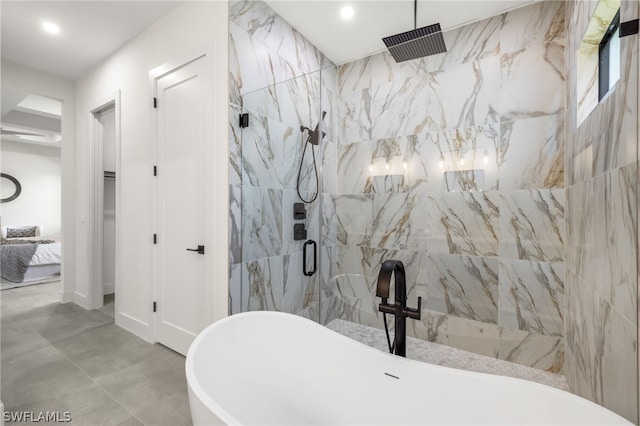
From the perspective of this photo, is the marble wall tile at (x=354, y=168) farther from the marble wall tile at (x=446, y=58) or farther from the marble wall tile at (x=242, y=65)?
the marble wall tile at (x=242, y=65)

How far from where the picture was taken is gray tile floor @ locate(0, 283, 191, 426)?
1710 millimetres

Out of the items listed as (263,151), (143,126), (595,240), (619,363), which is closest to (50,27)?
(143,126)

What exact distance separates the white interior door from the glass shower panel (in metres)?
0.32

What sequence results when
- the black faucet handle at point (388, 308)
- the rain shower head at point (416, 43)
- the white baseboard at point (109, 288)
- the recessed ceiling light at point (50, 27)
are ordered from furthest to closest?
the white baseboard at point (109, 288), the recessed ceiling light at point (50, 27), the rain shower head at point (416, 43), the black faucet handle at point (388, 308)

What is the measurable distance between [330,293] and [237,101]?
1.58 metres

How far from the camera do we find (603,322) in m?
1.14

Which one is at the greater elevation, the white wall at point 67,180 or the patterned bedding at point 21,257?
the white wall at point 67,180

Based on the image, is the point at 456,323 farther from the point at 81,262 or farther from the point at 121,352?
the point at 81,262

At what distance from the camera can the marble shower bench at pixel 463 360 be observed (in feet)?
5.76

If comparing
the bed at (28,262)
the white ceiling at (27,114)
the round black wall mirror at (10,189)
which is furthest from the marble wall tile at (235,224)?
the round black wall mirror at (10,189)

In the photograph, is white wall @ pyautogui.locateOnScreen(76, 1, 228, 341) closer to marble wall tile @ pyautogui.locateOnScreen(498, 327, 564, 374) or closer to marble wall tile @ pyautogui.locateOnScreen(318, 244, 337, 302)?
marble wall tile @ pyautogui.locateOnScreen(318, 244, 337, 302)

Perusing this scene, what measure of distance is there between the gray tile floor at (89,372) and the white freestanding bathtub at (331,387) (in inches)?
24.7

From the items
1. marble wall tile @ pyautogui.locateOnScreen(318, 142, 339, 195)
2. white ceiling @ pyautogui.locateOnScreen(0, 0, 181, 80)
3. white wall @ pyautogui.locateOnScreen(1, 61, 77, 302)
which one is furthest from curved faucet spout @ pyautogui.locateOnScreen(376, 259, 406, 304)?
white wall @ pyautogui.locateOnScreen(1, 61, 77, 302)

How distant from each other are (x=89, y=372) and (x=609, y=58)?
3.78m
